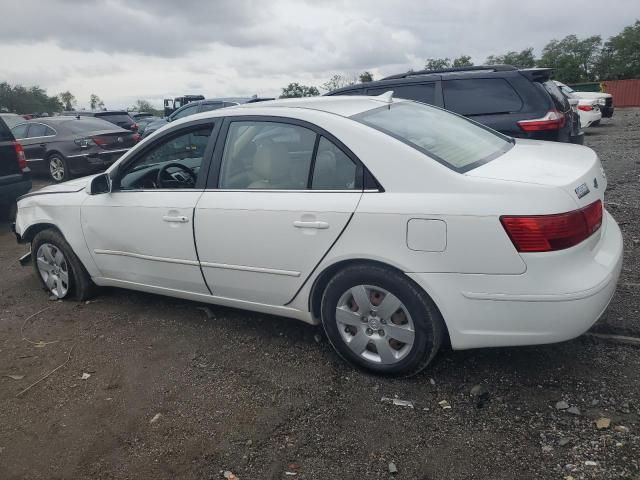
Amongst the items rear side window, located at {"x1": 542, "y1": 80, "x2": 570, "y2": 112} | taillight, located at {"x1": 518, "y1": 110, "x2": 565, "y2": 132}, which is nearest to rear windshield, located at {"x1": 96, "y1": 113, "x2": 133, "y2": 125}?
rear side window, located at {"x1": 542, "y1": 80, "x2": 570, "y2": 112}

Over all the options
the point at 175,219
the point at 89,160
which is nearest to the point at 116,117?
the point at 89,160

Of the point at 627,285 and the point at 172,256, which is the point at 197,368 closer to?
the point at 172,256

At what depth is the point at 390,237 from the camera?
280 cm

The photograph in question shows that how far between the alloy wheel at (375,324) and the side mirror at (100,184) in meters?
2.12

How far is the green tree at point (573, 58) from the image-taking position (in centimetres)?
5253

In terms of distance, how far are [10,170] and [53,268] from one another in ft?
12.5

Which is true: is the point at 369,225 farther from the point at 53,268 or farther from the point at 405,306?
the point at 53,268

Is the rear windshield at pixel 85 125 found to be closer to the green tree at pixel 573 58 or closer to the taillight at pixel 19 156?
the taillight at pixel 19 156

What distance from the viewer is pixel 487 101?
21.8ft

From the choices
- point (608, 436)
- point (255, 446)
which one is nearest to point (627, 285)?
point (608, 436)

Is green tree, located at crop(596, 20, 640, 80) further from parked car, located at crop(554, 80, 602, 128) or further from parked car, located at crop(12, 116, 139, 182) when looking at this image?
parked car, located at crop(12, 116, 139, 182)

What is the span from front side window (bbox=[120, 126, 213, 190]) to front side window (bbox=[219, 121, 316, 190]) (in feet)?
0.83

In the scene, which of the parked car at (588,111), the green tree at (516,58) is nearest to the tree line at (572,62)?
the green tree at (516,58)

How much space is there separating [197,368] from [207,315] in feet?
2.69
